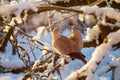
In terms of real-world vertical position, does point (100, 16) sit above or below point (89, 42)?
above

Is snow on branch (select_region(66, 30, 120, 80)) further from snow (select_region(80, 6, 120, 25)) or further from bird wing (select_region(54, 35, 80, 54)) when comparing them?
bird wing (select_region(54, 35, 80, 54))

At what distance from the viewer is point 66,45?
1886mm

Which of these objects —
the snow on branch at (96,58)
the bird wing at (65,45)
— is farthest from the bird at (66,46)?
the snow on branch at (96,58)

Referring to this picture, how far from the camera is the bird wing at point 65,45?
1.86m

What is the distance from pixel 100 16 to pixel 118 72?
0.32 metres

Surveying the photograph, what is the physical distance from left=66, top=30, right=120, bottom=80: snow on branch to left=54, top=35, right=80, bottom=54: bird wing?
21 cm

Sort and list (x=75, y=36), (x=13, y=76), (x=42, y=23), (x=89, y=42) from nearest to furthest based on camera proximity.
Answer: (x=75, y=36) < (x=89, y=42) < (x=42, y=23) < (x=13, y=76)

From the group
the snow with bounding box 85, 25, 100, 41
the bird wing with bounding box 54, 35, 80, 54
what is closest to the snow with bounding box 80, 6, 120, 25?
the bird wing with bounding box 54, 35, 80, 54

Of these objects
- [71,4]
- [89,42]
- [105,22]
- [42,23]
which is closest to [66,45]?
[105,22]

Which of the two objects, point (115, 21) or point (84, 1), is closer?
point (115, 21)

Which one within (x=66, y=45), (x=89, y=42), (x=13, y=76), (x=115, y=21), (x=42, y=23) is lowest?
(x=13, y=76)

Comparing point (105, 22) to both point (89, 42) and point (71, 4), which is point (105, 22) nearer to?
point (89, 42)

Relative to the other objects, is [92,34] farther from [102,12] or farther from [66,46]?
[102,12]

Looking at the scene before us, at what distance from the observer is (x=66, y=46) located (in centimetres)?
188
